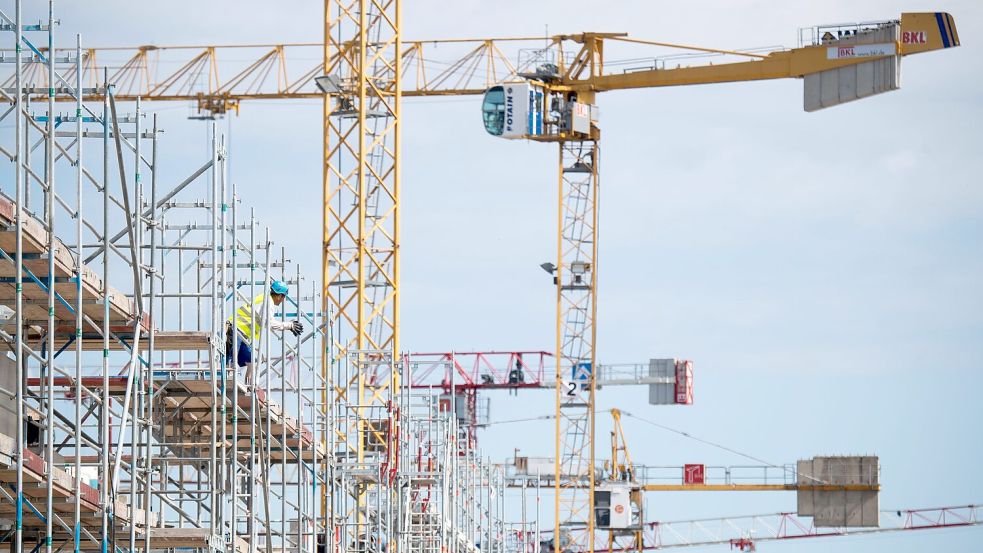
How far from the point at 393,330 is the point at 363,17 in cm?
973

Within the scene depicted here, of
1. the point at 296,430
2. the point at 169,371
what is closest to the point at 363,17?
the point at 296,430

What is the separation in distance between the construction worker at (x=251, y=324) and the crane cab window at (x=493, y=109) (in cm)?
4715

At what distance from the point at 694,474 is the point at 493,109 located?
2681cm

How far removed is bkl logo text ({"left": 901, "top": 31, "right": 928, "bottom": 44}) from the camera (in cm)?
8178

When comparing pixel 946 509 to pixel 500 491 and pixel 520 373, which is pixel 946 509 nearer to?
pixel 520 373

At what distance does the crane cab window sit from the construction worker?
4715 centimetres

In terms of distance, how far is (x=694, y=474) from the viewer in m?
103

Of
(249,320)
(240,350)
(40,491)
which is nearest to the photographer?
(40,491)

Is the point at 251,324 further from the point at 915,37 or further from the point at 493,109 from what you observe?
the point at 915,37

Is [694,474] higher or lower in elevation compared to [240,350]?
lower

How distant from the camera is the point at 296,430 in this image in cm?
4003

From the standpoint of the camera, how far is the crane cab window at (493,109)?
8388 cm

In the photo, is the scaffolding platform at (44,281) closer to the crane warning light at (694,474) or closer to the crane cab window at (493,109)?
the crane cab window at (493,109)

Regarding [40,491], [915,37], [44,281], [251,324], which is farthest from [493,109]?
[40,491]
